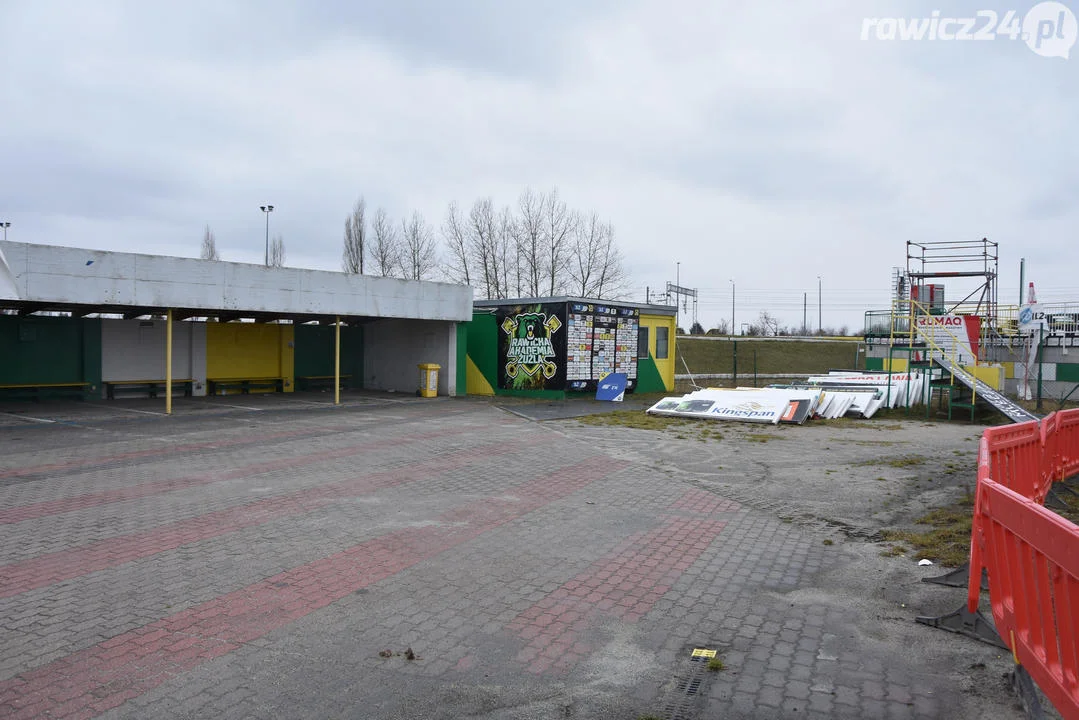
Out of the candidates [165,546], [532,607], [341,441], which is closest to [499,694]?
[532,607]

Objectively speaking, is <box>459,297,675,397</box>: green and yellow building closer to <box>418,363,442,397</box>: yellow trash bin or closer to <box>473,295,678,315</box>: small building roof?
<box>473,295,678,315</box>: small building roof

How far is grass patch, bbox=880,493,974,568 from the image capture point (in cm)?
636

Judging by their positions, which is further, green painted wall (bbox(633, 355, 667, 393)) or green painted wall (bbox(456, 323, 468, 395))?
green painted wall (bbox(633, 355, 667, 393))

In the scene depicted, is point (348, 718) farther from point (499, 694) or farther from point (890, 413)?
point (890, 413)


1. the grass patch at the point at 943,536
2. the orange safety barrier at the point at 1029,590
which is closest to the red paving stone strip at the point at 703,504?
the grass patch at the point at 943,536

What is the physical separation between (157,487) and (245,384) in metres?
15.4

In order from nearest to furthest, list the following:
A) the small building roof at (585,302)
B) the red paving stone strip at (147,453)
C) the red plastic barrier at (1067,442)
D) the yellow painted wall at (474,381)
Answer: the red plastic barrier at (1067,442)
the red paving stone strip at (147,453)
the small building roof at (585,302)
the yellow painted wall at (474,381)

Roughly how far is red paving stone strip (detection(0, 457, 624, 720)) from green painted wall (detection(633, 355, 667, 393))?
18.1m

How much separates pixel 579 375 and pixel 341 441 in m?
10.9

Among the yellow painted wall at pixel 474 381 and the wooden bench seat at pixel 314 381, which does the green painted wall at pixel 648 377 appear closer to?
the yellow painted wall at pixel 474 381

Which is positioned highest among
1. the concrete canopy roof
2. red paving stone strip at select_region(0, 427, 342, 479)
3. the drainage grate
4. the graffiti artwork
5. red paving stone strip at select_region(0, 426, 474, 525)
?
the concrete canopy roof

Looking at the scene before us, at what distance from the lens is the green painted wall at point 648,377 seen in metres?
25.3

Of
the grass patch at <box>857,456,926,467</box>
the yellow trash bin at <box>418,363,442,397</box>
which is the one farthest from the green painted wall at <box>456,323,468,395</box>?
the grass patch at <box>857,456,926,467</box>

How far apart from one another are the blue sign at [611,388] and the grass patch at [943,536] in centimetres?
1480
